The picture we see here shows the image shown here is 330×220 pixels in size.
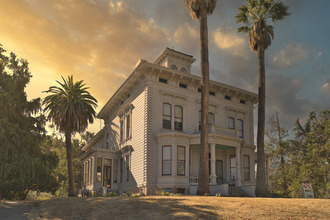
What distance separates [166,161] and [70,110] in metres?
12.4

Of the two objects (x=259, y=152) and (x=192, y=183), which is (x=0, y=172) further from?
(x=259, y=152)

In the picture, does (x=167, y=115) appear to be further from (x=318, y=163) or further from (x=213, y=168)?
(x=318, y=163)

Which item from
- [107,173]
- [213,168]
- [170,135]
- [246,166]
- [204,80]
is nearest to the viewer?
[204,80]

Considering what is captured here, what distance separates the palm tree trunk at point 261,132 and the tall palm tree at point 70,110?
17910mm

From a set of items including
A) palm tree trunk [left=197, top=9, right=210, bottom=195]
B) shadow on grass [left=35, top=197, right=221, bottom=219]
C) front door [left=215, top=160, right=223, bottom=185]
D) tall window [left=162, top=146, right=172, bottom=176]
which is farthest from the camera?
front door [left=215, top=160, right=223, bottom=185]

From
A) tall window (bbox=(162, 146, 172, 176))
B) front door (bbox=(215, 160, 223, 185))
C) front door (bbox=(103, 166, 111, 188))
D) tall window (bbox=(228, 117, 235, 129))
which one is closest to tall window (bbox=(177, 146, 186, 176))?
tall window (bbox=(162, 146, 172, 176))

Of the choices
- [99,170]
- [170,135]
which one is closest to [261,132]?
[170,135]

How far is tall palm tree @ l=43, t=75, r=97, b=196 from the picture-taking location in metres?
33.1

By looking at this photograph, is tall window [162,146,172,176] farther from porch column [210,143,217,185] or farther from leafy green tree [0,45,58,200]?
leafy green tree [0,45,58,200]

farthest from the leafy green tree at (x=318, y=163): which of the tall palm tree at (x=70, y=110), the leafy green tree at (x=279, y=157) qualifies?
the tall palm tree at (x=70, y=110)

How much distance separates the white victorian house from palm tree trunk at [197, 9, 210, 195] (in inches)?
157

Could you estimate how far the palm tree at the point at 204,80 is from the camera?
2179cm

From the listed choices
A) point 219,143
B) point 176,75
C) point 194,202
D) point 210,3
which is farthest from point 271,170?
point 194,202

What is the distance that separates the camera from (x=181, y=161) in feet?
Result: 88.6
